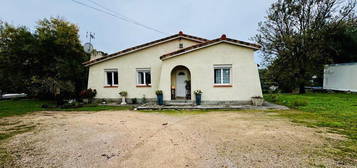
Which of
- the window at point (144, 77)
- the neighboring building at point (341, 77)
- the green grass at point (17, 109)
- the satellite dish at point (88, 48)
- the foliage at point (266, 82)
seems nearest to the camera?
the green grass at point (17, 109)

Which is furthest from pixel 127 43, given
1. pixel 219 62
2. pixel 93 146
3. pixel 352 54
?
pixel 352 54

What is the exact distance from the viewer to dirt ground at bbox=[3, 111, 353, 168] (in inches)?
113

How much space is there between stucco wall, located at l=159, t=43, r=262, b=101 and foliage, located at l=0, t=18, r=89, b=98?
847cm

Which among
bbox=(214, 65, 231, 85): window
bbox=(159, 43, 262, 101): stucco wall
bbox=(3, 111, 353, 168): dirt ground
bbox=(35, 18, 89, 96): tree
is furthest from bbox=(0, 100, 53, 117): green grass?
bbox=(214, 65, 231, 85): window

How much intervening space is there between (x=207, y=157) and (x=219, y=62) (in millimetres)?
7577

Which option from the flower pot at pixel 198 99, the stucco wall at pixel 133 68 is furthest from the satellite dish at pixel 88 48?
the flower pot at pixel 198 99

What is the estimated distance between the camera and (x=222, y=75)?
9898 millimetres

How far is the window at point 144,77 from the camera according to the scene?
11672 mm

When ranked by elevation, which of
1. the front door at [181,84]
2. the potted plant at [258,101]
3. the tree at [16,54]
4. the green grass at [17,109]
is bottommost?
the green grass at [17,109]

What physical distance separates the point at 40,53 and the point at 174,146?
48.3ft

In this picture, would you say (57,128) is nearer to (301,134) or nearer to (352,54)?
(301,134)

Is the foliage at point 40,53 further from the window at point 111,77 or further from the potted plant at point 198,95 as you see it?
the potted plant at point 198,95

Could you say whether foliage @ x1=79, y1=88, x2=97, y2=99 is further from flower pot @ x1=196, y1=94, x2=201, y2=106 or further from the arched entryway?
flower pot @ x1=196, y1=94, x2=201, y2=106

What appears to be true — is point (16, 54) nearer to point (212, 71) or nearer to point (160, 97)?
point (160, 97)
